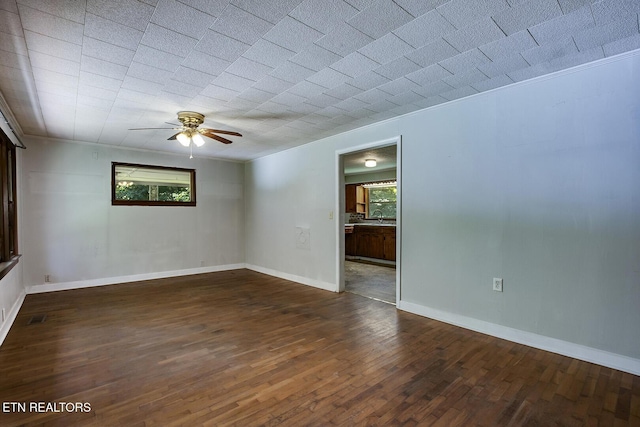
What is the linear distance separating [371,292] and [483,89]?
3.06m

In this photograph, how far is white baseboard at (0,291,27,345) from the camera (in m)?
2.90

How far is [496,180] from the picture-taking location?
300 cm

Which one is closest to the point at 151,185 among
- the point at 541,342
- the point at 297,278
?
the point at 297,278

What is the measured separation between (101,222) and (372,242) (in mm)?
5540

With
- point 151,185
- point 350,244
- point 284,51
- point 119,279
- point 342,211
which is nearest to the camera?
point 284,51

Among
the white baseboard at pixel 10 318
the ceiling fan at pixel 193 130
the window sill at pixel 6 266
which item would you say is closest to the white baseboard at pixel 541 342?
the ceiling fan at pixel 193 130

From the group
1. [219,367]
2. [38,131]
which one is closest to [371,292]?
[219,367]

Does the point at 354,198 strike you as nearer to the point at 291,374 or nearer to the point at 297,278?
the point at 297,278

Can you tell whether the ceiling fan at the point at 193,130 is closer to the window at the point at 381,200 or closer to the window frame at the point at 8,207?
the window frame at the point at 8,207

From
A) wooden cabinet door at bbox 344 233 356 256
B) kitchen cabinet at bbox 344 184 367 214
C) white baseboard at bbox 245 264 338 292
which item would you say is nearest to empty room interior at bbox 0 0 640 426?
white baseboard at bbox 245 264 338 292

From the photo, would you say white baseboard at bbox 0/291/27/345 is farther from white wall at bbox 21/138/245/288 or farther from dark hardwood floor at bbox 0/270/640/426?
white wall at bbox 21/138/245/288

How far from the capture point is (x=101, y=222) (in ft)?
17.2

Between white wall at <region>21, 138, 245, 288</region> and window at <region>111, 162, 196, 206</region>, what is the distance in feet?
0.32

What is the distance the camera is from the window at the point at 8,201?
3503 mm
